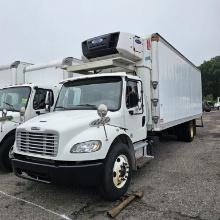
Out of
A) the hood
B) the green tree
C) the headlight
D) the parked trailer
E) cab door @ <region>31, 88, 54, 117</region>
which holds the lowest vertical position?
the headlight

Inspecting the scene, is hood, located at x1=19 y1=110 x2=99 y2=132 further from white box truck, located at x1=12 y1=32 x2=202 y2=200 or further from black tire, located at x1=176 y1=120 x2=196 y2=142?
black tire, located at x1=176 y1=120 x2=196 y2=142

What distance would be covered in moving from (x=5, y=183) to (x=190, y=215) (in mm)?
4104

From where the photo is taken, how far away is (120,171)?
5.45m

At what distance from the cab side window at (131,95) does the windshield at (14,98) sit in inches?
120

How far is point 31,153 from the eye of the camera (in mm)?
5230

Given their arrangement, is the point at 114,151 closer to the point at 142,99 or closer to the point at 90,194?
the point at 90,194

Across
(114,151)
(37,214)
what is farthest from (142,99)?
(37,214)

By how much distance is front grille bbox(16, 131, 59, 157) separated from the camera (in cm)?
494

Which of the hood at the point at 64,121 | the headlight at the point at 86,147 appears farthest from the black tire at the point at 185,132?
the headlight at the point at 86,147

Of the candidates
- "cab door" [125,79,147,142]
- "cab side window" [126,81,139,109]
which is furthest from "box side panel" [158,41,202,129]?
"cab side window" [126,81,139,109]

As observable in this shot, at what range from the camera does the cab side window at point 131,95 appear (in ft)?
20.7

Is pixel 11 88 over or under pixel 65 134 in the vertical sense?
over

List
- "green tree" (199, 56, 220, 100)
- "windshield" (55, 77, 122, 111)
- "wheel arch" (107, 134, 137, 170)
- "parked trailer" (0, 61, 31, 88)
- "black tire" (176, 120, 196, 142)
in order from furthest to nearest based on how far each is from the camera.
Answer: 1. "green tree" (199, 56, 220, 100)
2. "black tire" (176, 120, 196, 142)
3. "parked trailer" (0, 61, 31, 88)
4. "windshield" (55, 77, 122, 111)
5. "wheel arch" (107, 134, 137, 170)

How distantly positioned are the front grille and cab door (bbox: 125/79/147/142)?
1864 mm
